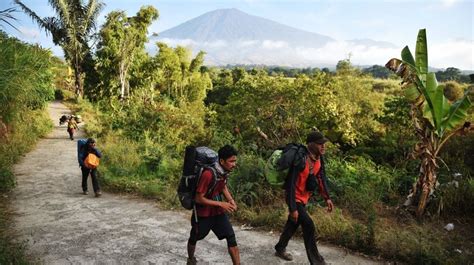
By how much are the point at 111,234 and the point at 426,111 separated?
15.9 ft

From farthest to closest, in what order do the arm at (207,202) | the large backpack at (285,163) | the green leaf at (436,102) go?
the green leaf at (436,102) → the large backpack at (285,163) → the arm at (207,202)

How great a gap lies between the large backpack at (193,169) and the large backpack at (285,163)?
682 mm

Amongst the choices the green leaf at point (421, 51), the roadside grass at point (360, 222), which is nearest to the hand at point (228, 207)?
the roadside grass at point (360, 222)

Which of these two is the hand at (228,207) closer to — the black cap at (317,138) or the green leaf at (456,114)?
the black cap at (317,138)

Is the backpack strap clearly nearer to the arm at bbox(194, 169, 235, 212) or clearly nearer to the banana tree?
the arm at bbox(194, 169, 235, 212)

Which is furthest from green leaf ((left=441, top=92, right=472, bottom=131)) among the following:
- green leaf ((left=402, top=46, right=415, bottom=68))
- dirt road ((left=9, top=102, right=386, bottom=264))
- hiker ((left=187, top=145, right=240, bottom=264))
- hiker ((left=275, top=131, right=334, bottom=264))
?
hiker ((left=187, top=145, right=240, bottom=264))

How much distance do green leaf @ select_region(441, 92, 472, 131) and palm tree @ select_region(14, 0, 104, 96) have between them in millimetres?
22403

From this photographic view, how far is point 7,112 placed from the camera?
8.32 meters

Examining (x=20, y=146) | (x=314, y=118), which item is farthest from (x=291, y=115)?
(x=20, y=146)

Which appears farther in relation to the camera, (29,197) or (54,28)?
(54,28)

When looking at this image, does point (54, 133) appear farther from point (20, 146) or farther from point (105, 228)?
point (105, 228)

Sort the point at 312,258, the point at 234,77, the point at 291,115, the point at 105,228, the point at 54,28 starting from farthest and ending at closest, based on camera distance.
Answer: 1. the point at 234,77
2. the point at 54,28
3. the point at 291,115
4. the point at 105,228
5. the point at 312,258

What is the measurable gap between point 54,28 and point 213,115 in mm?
13486

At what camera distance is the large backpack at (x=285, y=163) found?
3.79 meters
